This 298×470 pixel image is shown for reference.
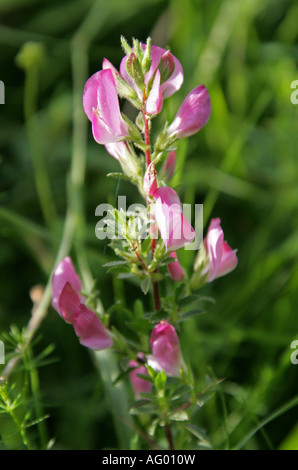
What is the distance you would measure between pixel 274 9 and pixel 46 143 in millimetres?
859

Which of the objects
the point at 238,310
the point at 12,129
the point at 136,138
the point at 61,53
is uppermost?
the point at 61,53

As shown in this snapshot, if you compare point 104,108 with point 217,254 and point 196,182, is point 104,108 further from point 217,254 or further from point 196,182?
point 196,182

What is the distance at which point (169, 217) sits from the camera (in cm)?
60

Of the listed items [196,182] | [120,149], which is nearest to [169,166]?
[120,149]

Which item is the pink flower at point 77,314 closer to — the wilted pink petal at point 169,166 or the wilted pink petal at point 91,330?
the wilted pink petal at point 91,330

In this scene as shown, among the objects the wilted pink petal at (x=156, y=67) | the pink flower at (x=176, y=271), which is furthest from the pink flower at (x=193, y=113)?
the pink flower at (x=176, y=271)

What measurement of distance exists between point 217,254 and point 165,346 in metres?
0.13

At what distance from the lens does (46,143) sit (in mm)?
1523

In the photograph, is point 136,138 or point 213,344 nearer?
point 136,138

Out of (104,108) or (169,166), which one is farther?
(169,166)

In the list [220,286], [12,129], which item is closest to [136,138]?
[220,286]
